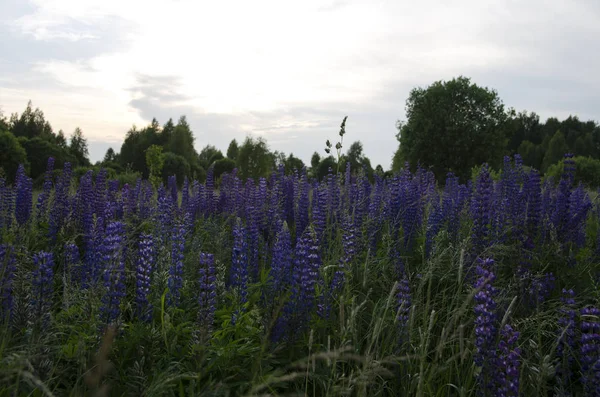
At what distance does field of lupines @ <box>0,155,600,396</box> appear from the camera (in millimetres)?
2908

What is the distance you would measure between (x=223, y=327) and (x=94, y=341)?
2.77 ft

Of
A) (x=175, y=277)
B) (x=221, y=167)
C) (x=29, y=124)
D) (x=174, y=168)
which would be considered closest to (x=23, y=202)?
(x=175, y=277)

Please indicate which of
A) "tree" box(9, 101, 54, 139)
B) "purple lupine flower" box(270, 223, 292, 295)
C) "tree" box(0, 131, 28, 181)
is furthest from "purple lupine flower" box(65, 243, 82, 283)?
"tree" box(9, 101, 54, 139)

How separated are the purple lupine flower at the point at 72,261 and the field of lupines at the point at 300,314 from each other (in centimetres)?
2

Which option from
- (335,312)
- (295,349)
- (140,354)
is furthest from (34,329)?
(335,312)

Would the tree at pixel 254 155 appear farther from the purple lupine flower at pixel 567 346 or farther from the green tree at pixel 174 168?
the purple lupine flower at pixel 567 346

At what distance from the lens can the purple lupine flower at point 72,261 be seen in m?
4.12

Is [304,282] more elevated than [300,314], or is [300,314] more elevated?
[304,282]

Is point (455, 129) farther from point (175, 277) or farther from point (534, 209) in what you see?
point (175, 277)

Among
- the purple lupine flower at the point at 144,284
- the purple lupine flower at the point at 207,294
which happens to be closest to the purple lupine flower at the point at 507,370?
the purple lupine flower at the point at 207,294

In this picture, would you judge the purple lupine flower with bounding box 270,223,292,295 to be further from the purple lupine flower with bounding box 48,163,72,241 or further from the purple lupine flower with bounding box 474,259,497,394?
the purple lupine flower with bounding box 48,163,72,241

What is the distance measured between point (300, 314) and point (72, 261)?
2.19 meters

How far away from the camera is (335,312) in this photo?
13.5ft

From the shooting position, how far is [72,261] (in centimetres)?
436
